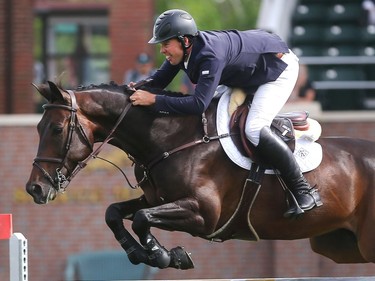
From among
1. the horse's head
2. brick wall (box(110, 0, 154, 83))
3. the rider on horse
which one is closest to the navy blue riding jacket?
the rider on horse

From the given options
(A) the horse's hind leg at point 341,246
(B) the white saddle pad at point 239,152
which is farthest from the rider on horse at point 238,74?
(A) the horse's hind leg at point 341,246

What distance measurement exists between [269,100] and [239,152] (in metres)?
0.44

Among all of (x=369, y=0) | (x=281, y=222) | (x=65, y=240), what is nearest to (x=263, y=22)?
(x=369, y=0)

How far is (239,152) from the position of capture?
326 inches

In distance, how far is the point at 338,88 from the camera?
14.8 meters

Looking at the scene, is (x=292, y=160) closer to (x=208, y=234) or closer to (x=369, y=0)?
(x=208, y=234)

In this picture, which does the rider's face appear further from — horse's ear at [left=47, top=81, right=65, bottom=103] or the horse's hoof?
the horse's hoof

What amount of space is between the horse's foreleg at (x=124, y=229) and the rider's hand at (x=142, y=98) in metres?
0.81

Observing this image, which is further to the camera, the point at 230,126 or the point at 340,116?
the point at 340,116

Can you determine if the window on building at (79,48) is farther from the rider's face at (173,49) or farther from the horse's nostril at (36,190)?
the horse's nostril at (36,190)

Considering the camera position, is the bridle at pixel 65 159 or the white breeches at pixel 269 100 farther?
the white breeches at pixel 269 100

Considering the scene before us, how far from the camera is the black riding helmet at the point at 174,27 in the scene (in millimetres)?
7965

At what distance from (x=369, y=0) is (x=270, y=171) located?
319 inches

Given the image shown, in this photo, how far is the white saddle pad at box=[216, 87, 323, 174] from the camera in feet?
27.1
